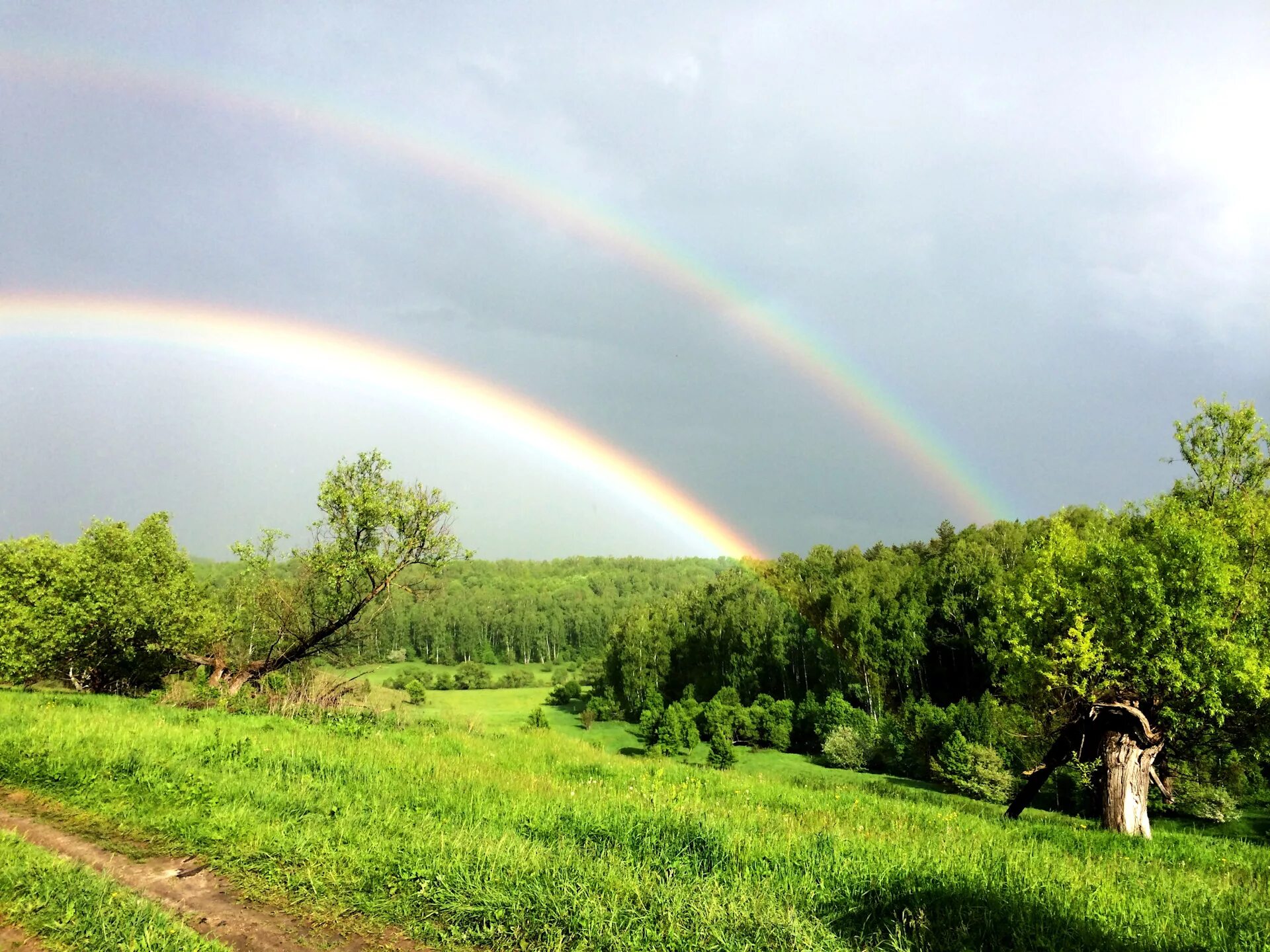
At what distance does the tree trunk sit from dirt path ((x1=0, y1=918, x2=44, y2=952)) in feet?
62.0

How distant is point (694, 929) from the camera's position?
4969 millimetres

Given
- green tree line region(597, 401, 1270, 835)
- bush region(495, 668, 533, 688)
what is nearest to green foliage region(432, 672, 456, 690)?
bush region(495, 668, 533, 688)

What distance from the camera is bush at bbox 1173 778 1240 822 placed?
1292 inches

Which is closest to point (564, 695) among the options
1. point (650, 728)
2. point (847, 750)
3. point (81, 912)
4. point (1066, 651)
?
point (650, 728)

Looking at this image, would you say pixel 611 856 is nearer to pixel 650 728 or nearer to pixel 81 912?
pixel 81 912

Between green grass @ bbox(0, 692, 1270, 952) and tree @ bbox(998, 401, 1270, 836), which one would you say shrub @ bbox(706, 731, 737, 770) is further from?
green grass @ bbox(0, 692, 1270, 952)

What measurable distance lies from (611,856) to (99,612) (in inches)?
1236

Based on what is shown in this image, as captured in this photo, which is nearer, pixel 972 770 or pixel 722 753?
pixel 972 770

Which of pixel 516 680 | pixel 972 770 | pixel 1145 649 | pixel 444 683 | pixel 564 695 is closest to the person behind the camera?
pixel 1145 649

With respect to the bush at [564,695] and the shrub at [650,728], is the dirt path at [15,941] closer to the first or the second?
the shrub at [650,728]

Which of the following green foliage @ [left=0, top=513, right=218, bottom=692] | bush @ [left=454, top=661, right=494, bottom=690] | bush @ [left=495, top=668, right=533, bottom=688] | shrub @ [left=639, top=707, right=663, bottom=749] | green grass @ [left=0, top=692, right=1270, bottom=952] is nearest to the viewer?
green grass @ [left=0, top=692, right=1270, bottom=952]

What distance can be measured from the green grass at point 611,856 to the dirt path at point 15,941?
1.48m

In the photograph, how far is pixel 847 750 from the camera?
5994cm

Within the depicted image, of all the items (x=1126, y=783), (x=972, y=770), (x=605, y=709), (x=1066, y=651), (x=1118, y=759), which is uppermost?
(x=1066, y=651)
